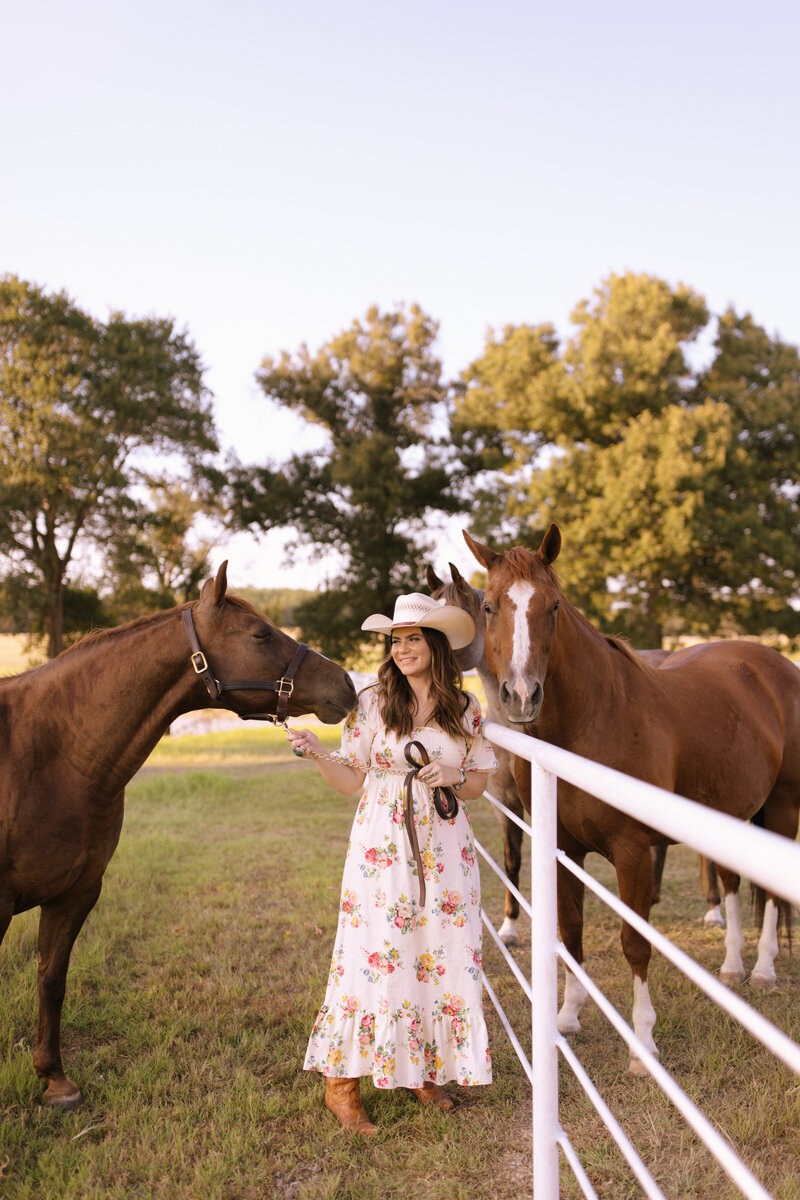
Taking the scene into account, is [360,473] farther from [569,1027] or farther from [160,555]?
[569,1027]

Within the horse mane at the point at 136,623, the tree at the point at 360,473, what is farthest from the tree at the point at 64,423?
the horse mane at the point at 136,623

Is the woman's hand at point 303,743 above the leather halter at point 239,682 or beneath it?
beneath

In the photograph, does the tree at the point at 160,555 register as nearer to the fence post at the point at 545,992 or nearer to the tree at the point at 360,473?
the tree at the point at 360,473

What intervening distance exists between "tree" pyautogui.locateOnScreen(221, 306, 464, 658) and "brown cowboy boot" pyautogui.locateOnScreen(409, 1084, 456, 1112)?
18.9 meters

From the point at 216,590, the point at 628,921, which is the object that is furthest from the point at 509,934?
the point at 628,921

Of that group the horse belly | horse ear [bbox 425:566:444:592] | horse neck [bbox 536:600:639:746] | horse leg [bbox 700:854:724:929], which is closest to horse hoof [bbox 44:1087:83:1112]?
the horse belly

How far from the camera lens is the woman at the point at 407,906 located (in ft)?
8.40

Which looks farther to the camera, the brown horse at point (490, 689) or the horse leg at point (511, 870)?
the horse leg at point (511, 870)

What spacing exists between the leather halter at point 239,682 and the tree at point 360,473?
18648mm

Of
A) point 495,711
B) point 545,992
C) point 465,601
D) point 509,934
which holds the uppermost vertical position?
point 465,601

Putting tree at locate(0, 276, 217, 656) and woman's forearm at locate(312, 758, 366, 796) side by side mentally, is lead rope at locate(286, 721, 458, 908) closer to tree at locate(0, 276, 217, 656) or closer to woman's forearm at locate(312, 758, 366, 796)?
woman's forearm at locate(312, 758, 366, 796)

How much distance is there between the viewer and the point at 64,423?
18625 millimetres

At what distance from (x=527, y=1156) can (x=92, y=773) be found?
2.01 m

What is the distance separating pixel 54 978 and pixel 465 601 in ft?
9.52
